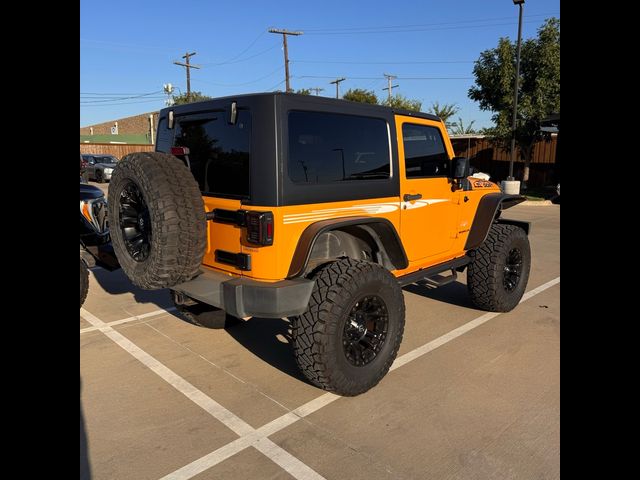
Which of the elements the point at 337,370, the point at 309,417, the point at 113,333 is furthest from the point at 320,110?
the point at 113,333

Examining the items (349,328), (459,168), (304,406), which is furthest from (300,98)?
(304,406)

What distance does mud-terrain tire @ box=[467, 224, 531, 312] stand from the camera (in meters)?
4.77

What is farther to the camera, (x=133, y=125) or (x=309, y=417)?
(x=133, y=125)

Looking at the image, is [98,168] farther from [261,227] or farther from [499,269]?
[261,227]

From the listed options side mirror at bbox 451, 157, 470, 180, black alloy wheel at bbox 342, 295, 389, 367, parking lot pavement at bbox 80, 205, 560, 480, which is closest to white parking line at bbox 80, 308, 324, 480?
parking lot pavement at bbox 80, 205, 560, 480

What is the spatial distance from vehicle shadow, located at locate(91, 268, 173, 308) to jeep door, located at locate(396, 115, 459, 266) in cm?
294

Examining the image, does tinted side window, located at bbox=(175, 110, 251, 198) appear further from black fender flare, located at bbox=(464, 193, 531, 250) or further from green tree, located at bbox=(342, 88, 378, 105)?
green tree, located at bbox=(342, 88, 378, 105)

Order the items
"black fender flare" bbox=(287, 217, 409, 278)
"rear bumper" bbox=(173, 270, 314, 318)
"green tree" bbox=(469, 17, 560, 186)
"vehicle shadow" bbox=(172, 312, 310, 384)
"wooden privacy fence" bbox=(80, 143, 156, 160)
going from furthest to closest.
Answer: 1. "wooden privacy fence" bbox=(80, 143, 156, 160)
2. "green tree" bbox=(469, 17, 560, 186)
3. "vehicle shadow" bbox=(172, 312, 310, 384)
4. "black fender flare" bbox=(287, 217, 409, 278)
5. "rear bumper" bbox=(173, 270, 314, 318)

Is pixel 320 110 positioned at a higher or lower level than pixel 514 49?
lower

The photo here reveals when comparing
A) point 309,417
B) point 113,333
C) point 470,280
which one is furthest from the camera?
point 470,280
